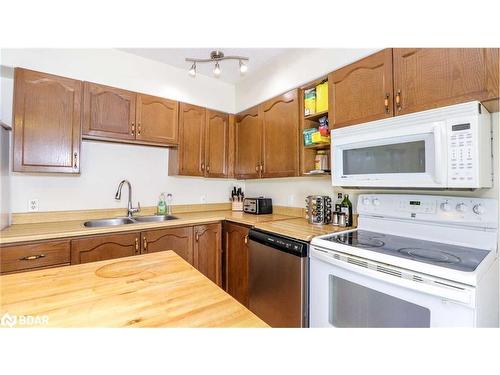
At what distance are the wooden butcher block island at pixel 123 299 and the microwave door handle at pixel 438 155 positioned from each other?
1.11 m

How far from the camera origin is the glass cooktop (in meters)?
0.96

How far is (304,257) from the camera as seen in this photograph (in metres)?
1.41

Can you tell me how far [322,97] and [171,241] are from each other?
174 centimetres

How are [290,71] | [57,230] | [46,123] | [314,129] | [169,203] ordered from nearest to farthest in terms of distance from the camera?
[57,230], [46,123], [314,129], [290,71], [169,203]

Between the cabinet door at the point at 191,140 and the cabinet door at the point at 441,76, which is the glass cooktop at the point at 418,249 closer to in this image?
the cabinet door at the point at 441,76

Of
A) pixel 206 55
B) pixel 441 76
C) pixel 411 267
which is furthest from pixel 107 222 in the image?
pixel 441 76

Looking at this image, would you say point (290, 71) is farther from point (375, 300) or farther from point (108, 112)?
point (375, 300)

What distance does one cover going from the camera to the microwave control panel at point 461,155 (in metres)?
1.03

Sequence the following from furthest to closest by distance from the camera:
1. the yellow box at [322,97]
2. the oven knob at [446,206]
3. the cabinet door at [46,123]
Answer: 1. the yellow box at [322,97]
2. the cabinet door at [46,123]
3. the oven knob at [446,206]

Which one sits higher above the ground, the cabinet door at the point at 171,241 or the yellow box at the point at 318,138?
the yellow box at the point at 318,138

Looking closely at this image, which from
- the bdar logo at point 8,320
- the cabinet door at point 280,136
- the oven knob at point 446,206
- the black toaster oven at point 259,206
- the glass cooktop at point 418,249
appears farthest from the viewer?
the black toaster oven at point 259,206


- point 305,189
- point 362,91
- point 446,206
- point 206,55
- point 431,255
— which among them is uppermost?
point 206,55

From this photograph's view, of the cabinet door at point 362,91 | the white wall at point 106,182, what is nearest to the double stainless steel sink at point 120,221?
the white wall at point 106,182

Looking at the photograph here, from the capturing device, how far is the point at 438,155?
43.4 inches
